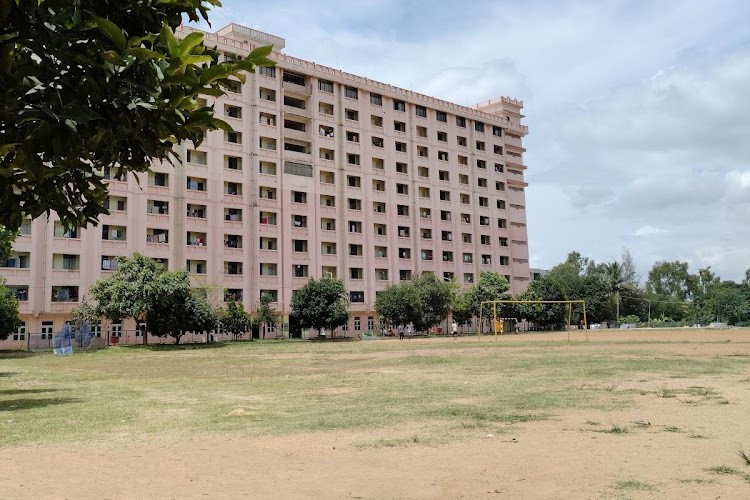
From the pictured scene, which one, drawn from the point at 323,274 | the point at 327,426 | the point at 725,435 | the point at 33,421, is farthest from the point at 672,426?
the point at 323,274

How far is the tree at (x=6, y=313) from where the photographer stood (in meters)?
46.5

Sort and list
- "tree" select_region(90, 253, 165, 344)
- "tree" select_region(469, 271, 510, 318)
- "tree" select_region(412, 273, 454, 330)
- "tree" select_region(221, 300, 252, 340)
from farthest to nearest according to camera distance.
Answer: "tree" select_region(469, 271, 510, 318) < "tree" select_region(412, 273, 454, 330) < "tree" select_region(221, 300, 252, 340) < "tree" select_region(90, 253, 165, 344)

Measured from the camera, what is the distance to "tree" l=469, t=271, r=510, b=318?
78188 millimetres

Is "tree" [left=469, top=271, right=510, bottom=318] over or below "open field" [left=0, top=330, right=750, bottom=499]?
over

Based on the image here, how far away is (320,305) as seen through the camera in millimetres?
63469

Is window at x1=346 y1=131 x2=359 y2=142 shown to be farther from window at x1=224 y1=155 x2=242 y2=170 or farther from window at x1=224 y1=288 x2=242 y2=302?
window at x1=224 y1=288 x2=242 y2=302

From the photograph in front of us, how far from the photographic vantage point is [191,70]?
3.90 meters

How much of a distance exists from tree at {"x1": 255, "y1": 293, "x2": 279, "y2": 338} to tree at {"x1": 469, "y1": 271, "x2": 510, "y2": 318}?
2497 cm

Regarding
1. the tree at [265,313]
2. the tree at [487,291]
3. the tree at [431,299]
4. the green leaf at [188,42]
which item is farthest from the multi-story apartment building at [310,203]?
the green leaf at [188,42]

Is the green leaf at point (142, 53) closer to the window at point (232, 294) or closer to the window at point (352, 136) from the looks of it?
the window at point (232, 294)

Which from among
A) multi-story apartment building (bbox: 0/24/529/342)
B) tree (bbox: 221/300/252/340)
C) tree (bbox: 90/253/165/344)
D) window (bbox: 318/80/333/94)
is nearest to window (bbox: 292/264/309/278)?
multi-story apartment building (bbox: 0/24/529/342)

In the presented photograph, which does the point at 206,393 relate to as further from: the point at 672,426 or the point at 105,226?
the point at 105,226

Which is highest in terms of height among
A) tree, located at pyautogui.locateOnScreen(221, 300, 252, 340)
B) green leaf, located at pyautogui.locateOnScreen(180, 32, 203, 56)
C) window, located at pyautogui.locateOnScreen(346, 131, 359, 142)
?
window, located at pyautogui.locateOnScreen(346, 131, 359, 142)

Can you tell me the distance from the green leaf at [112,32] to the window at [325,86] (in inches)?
2946
